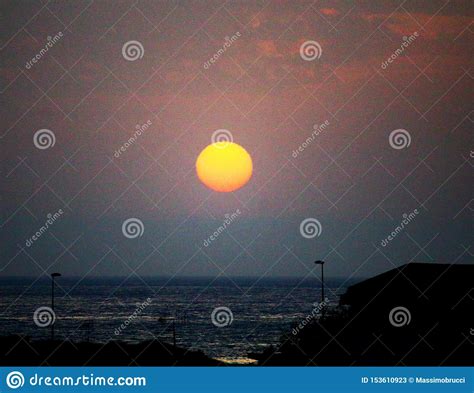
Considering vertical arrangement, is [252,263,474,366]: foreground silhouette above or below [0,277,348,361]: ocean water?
above

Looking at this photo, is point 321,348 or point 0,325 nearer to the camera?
point 321,348

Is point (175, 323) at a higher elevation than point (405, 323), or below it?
below

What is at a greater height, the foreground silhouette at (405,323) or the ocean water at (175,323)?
the foreground silhouette at (405,323)

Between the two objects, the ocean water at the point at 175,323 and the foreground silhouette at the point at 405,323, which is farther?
the ocean water at the point at 175,323

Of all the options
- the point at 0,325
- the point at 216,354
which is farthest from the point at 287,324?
the point at 0,325

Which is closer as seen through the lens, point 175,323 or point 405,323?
point 405,323

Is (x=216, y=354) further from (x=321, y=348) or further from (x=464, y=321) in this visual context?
(x=464, y=321)

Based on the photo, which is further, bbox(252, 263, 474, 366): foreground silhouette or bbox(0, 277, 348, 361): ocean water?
bbox(0, 277, 348, 361): ocean water
